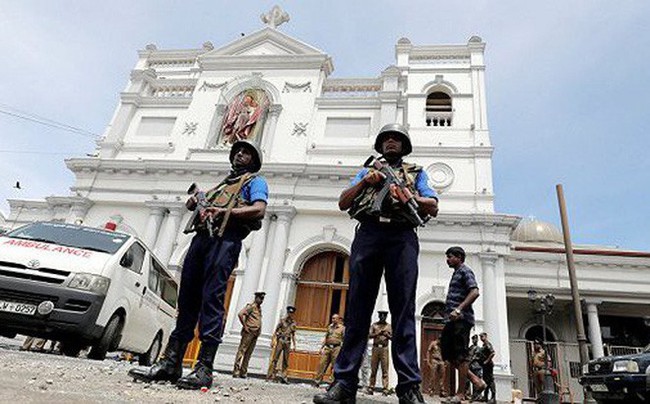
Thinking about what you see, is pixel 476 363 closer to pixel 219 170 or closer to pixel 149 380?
pixel 149 380

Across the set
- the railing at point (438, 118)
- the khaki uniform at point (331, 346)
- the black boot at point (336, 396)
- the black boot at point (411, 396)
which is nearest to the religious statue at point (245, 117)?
the railing at point (438, 118)

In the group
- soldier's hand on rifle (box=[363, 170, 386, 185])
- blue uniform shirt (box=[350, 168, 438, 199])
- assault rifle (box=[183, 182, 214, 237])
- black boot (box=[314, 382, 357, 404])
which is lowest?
black boot (box=[314, 382, 357, 404])

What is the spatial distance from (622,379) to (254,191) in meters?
6.74

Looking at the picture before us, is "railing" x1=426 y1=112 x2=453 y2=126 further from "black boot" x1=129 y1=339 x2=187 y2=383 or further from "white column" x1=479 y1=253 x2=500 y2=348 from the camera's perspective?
"black boot" x1=129 y1=339 x2=187 y2=383

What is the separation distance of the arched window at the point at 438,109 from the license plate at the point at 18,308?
16214 mm

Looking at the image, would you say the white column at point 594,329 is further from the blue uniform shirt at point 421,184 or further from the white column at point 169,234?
the blue uniform shirt at point 421,184

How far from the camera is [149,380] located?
312 centimetres

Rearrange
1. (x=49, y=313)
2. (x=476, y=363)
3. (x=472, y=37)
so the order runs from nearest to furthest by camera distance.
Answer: (x=49, y=313) → (x=476, y=363) → (x=472, y=37)

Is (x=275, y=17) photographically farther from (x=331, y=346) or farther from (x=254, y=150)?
(x=254, y=150)

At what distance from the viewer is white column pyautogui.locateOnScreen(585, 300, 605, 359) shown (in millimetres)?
16156

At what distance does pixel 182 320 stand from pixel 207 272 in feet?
1.61

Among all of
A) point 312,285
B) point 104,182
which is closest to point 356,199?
point 312,285

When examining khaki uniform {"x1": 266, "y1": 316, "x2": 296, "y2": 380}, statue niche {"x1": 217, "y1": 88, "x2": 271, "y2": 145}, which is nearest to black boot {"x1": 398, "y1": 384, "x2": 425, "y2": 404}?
khaki uniform {"x1": 266, "y1": 316, "x2": 296, "y2": 380}

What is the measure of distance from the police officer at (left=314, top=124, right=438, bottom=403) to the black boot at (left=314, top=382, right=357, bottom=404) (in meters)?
0.04
